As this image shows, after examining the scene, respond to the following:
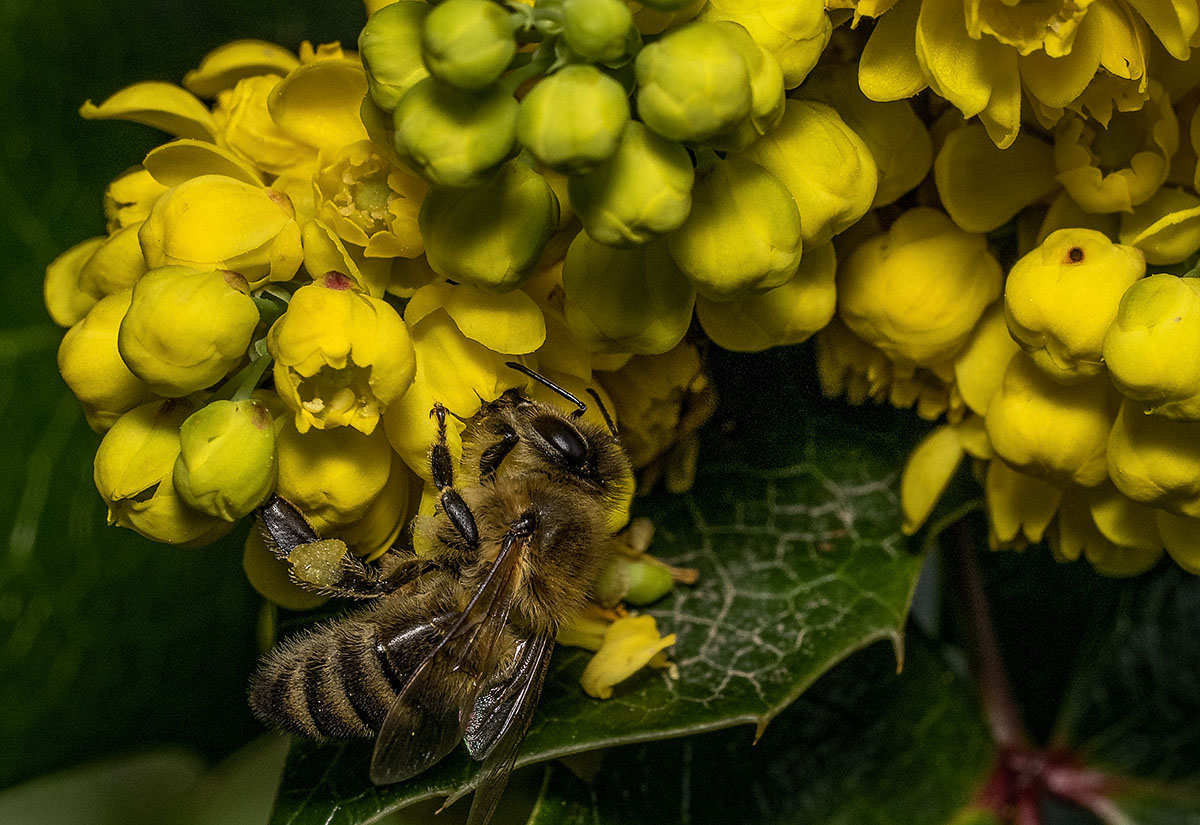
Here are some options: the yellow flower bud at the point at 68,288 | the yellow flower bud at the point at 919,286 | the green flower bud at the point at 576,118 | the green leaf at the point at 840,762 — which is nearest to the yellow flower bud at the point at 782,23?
the green flower bud at the point at 576,118

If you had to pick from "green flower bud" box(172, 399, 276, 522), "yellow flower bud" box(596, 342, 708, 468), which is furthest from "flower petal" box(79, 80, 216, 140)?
"yellow flower bud" box(596, 342, 708, 468)

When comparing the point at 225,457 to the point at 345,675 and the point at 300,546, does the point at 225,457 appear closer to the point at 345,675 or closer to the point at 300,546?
the point at 300,546

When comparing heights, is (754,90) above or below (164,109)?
above

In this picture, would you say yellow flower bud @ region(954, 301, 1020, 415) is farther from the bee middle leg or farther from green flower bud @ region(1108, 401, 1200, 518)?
the bee middle leg

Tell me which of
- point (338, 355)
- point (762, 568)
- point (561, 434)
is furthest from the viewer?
point (762, 568)

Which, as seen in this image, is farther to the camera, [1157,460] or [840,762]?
[840,762]

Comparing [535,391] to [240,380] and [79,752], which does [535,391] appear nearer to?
[240,380]

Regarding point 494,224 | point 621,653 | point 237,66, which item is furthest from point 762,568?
point 237,66
